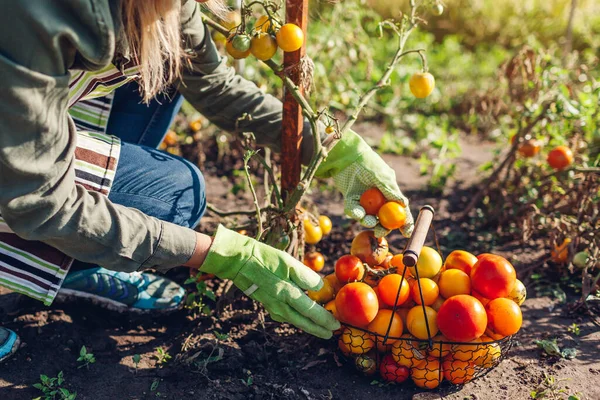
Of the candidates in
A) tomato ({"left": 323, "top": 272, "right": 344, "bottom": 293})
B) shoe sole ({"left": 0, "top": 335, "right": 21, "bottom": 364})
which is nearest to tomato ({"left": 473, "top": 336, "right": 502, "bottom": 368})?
tomato ({"left": 323, "top": 272, "right": 344, "bottom": 293})

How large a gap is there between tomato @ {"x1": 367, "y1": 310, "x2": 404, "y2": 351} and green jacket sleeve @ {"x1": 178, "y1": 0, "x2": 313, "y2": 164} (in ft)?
2.03

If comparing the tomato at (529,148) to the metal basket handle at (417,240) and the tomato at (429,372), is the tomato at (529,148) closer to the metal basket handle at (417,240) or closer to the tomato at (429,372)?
the metal basket handle at (417,240)

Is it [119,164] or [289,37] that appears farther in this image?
[119,164]

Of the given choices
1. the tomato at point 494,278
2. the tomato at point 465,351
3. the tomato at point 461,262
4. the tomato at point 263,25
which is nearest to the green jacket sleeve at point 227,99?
the tomato at point 263,25

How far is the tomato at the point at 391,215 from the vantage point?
5.75 ft

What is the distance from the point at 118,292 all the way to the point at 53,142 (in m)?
0.82

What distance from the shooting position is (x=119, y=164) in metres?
1.78

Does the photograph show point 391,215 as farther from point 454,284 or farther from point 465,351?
point 465,351

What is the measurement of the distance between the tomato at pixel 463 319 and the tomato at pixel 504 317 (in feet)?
0.15

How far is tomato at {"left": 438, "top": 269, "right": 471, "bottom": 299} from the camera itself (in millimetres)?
1712

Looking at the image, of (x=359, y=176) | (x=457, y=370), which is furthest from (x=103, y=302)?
(x=457, y=370)

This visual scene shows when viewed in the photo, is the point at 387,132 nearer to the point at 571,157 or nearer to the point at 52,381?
the point at 571,157

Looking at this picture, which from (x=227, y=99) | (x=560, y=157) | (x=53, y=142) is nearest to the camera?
(x=53, y=142)

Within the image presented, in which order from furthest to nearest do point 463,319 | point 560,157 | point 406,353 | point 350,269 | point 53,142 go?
point 560,157 → point 350,269 → point 406,353 → point 463,319 → point 53,142
